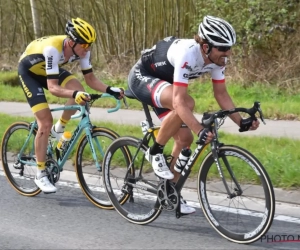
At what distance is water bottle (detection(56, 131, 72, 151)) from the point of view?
6.80m

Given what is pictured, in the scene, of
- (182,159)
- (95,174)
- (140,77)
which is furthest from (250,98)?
(182,159)

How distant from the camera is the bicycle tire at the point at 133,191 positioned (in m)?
5.91

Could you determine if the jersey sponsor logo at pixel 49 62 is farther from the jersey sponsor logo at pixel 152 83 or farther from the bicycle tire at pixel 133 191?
the jersey sponsor logo at pixel 152 83

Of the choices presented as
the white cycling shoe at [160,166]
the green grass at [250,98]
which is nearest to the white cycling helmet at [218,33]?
the white cycling shoe at [160,166]

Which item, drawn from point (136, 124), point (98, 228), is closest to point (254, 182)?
point (98, 228)

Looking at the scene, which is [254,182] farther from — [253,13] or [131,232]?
[253,13]

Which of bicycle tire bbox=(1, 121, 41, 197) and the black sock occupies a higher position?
the black sock

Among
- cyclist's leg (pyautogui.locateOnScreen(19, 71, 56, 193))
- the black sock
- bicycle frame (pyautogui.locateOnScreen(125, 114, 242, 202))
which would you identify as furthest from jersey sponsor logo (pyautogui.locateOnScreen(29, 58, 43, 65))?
→ the black sock

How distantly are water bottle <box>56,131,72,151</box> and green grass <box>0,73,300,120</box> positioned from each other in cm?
440

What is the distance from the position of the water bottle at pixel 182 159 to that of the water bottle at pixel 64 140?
5.13ft

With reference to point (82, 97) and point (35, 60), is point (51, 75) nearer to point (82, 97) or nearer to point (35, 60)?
point (35, 60)

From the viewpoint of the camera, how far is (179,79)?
5.28 m

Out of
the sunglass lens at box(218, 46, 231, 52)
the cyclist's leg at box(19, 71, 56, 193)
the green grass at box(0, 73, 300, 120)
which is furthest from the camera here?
the green grass at box(0, 73, 300, 120)

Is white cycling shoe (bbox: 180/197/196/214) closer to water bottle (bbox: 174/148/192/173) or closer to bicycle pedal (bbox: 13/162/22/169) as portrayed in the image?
water bottle (bbox: 174/148/192/173)
